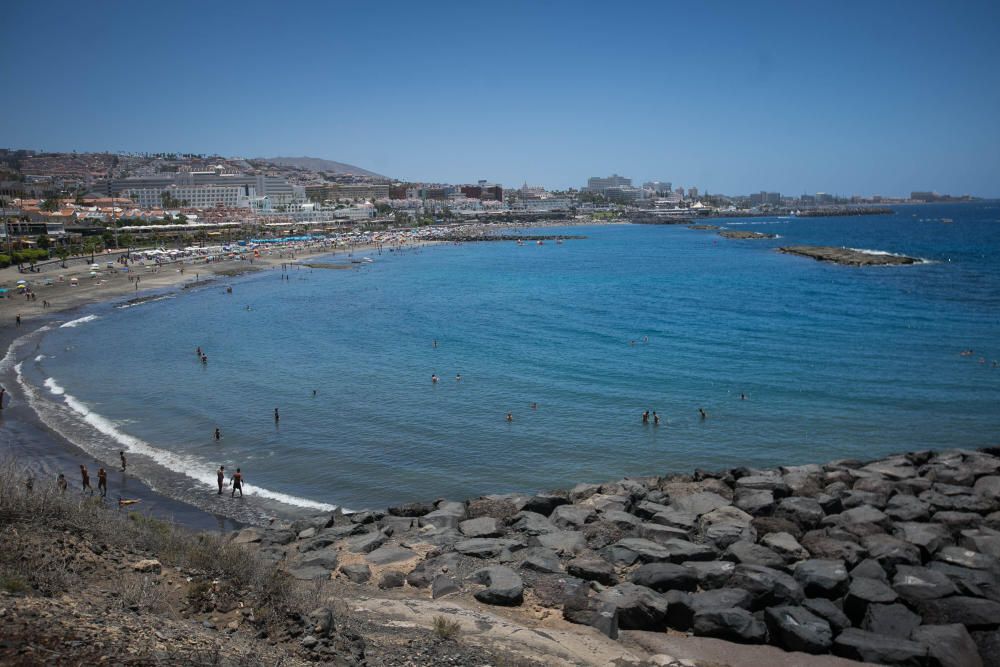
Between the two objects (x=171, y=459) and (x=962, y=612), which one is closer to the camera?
(x=962, y=612)

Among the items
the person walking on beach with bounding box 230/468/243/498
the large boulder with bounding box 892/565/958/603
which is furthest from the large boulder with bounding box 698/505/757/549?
the person walking on beach with bounding box 230/468/243/498

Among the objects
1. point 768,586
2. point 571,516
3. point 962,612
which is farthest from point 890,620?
point 571,516

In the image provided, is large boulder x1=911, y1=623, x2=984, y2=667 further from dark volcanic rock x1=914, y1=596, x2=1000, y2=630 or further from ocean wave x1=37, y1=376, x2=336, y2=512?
ocean wave x1=37, y1=376, x2=336, y2=512

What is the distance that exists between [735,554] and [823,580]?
4.20ft

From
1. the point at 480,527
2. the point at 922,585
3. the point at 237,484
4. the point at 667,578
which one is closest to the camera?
→ the point at 922,585

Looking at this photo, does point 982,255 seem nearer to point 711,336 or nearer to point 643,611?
point 711,336

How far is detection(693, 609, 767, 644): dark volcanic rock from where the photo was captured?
8125 millimetres

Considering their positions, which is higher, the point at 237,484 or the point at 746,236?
the point at 746,236

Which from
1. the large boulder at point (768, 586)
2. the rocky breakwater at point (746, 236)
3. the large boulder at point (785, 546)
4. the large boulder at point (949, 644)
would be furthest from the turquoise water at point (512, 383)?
the rocky breakwater at point (746, 236)

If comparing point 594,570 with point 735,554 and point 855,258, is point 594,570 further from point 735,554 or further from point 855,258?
point 855,258

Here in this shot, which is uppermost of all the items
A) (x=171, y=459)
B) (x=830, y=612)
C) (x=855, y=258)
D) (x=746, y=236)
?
(x=746, y=236)

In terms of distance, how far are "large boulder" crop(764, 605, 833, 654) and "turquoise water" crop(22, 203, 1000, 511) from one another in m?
7.52

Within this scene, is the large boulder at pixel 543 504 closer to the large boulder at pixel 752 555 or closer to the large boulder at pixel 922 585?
the large boulder at pixel 752 555

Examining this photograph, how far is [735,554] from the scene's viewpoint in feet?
32.9
